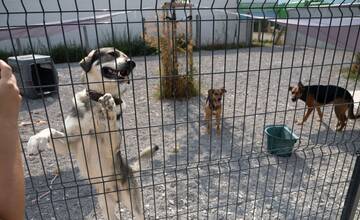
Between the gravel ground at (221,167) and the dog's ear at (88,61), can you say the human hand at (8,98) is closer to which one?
the gravel ground at (221,167)

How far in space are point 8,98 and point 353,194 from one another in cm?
271

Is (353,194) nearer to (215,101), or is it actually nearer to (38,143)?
(38,143)

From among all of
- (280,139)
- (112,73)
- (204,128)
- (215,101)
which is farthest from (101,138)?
(204,128)

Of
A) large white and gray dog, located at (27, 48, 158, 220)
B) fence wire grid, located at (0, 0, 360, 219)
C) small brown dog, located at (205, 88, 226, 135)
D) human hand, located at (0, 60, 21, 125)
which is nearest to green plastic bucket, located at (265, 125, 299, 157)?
fence wire grid, located at (0, 0, 360, 219)

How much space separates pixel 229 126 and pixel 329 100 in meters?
1.62

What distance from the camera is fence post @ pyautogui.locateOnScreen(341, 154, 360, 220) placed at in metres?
2.61

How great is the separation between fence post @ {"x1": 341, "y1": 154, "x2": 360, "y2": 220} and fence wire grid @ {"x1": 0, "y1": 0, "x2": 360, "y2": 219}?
15cm

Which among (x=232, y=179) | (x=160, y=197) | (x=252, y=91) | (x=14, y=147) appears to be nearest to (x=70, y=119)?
(x=160, y=197)

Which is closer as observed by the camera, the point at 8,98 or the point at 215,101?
the point at 8,98

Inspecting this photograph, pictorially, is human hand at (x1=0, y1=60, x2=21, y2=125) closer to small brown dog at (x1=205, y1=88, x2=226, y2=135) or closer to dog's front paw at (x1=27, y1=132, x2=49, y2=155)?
dog's front paw at (x1=27, y1=132, x2=49, y2=155)

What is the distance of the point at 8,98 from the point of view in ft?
2.98

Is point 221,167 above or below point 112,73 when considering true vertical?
below

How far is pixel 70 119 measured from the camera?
101 inches

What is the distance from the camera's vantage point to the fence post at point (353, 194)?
2.61m
